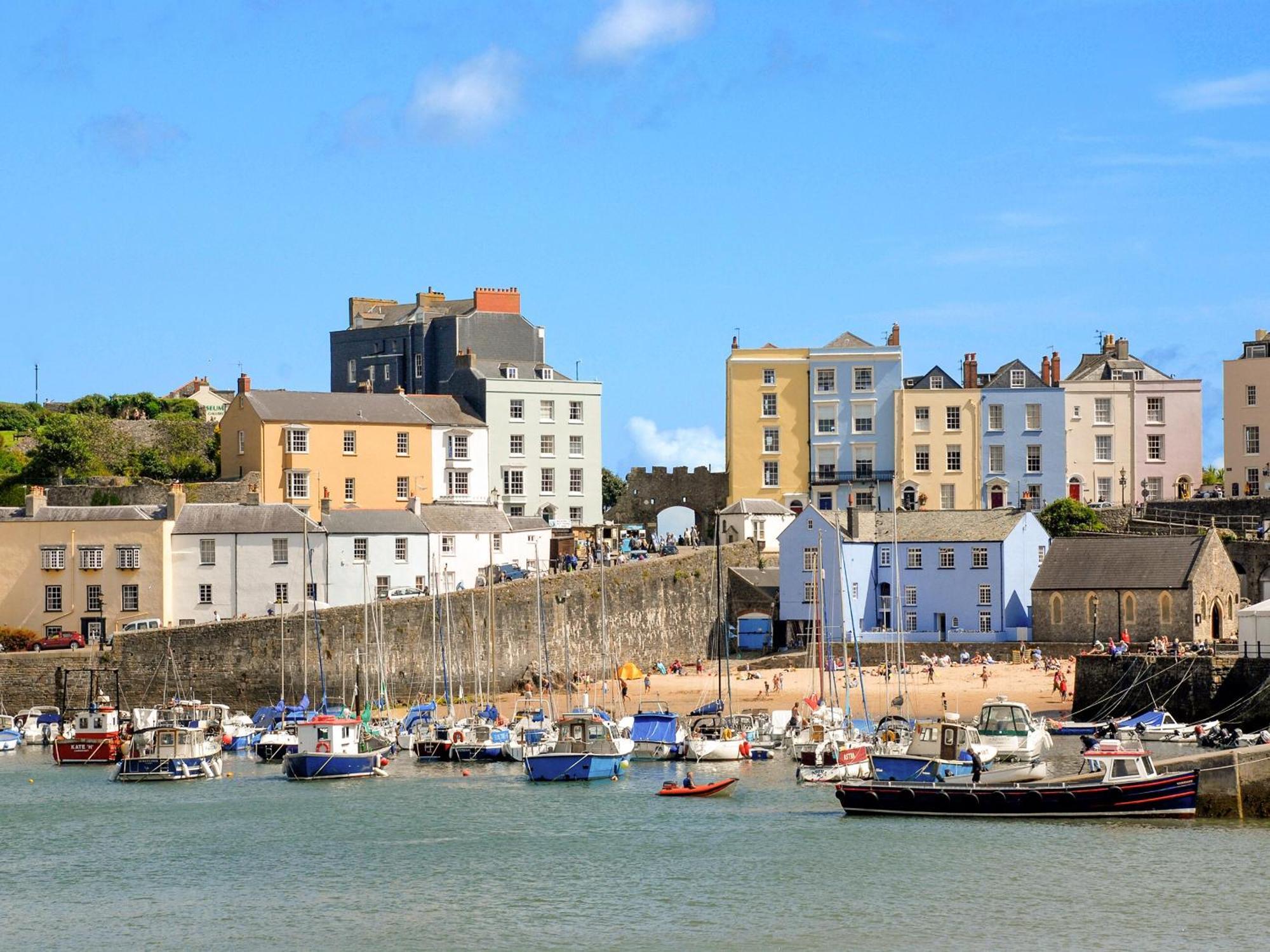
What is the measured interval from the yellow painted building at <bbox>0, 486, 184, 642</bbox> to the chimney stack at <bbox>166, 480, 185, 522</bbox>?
0.74 metres

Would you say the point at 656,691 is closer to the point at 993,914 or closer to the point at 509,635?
the point at 509,635

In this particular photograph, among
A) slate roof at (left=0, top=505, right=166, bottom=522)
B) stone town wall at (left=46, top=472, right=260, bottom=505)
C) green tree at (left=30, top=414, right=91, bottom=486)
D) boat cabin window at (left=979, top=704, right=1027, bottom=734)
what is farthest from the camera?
green tree at (left=30, top=414, right=91, bottom=486)

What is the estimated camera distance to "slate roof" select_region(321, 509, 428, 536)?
71.2m

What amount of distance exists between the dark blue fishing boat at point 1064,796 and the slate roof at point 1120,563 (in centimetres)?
2542

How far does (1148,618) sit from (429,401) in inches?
1179

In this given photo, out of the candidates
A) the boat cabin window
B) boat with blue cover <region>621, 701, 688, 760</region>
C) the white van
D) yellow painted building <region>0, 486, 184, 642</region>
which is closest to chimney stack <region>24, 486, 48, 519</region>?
yellow painted building <region>0, 486, 184, 642</region>

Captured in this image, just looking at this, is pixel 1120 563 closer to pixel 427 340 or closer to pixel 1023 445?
pixel 1023 445

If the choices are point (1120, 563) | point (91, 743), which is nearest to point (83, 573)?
point (91, 743)

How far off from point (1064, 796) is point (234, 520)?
34.9 meters

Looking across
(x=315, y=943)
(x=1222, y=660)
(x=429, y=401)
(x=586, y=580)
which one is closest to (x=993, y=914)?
(x=315, y=943)

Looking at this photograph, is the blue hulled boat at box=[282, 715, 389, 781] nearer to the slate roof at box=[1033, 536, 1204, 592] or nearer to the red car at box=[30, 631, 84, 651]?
the red car at box=[30, 631, 84, 651]

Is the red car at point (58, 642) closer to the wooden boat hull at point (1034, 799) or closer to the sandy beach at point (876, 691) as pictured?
the sandy beach at point (876, 691)

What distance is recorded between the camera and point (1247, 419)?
279ft

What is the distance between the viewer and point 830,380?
85.9 metres
